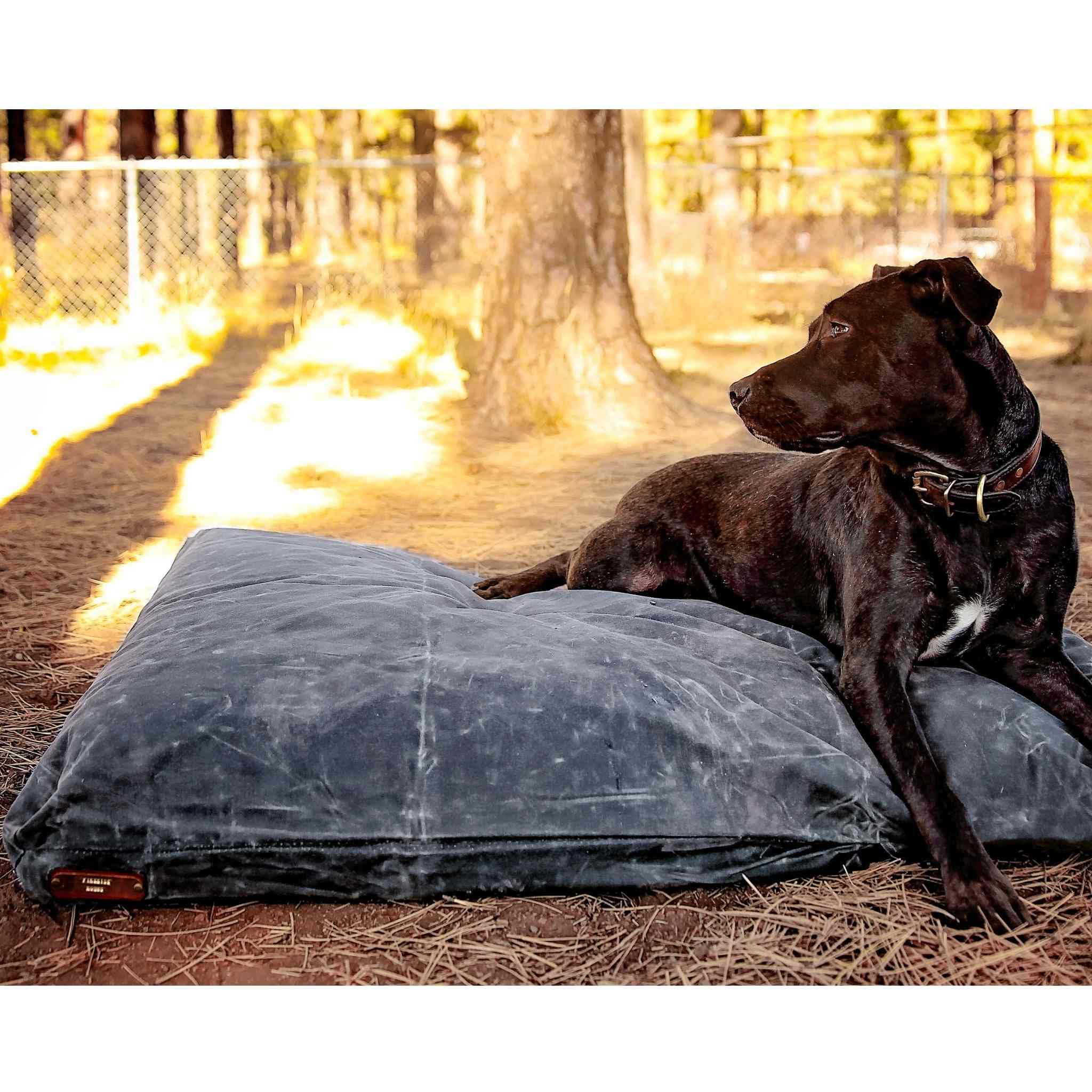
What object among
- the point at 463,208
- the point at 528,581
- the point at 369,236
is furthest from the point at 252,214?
the point at 528,581

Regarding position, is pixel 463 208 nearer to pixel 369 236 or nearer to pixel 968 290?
pixel 369 236

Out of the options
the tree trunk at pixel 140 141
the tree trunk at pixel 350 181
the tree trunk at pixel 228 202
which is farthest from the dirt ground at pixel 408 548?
the tree trunk at pixel 350 181

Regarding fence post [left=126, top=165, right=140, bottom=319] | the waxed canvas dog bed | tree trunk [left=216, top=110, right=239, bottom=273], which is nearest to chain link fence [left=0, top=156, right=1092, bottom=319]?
fence post [left=126, top=165, right=140, bottom=319]

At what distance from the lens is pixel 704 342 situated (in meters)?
12.9

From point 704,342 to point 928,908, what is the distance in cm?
1067

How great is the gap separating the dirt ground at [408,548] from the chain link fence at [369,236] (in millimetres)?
1922

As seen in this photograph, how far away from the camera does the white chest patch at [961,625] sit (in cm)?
313

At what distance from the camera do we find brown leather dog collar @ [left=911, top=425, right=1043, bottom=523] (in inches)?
120

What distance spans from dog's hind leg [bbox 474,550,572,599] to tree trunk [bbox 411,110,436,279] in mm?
14419

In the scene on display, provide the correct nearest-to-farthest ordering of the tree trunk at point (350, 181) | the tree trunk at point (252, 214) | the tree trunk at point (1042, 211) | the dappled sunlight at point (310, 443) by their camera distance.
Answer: the dappled sunlight at point (310, 443)
the tree trunk at point (1042, 211)
the tree trunk at point (252, 214)
the tree trunk at point (350, 181)

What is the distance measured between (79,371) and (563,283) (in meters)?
4.95

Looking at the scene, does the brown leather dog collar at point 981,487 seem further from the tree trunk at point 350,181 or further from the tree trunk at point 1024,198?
the tree trunk at point 350,181

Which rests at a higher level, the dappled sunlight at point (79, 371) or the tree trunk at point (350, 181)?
the tree trunk at point (350, 181)

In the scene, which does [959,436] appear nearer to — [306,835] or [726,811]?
[726,811]
